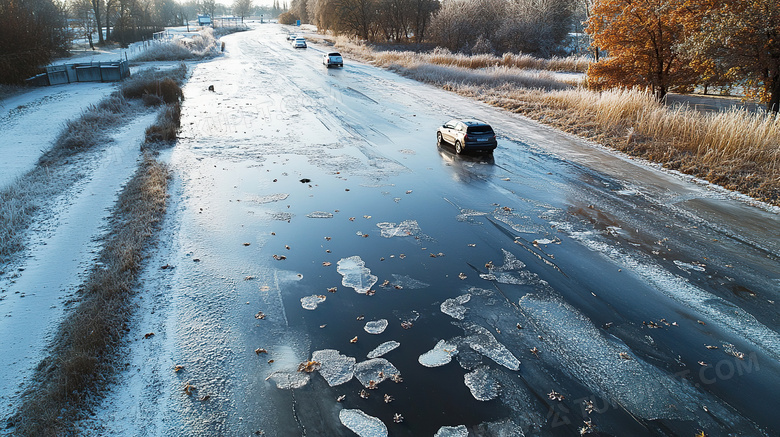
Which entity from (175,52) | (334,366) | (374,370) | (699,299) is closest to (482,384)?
(374,370)

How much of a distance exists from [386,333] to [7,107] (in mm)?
27692

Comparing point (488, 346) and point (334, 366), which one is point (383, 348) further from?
point (488, 346)

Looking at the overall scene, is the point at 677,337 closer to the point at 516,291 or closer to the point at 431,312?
the point at 516,291

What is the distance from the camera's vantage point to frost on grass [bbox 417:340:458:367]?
5.89 m

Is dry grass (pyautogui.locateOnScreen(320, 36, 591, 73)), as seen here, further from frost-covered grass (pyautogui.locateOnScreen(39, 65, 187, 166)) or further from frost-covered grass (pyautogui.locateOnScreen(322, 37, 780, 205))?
frost-covered grass (pyautogui.locateOnScreen(39, 65, 187, 166))

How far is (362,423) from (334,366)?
41.3 inches

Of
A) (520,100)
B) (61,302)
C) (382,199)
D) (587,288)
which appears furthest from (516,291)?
(520,100)

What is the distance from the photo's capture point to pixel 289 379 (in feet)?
18.5

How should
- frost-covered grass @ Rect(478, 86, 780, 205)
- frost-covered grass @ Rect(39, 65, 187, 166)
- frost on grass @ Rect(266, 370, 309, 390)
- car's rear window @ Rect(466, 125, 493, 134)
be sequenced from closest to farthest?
frost on grass @ Rect(266, 370, 309, 390) < frost-covered grass @ Rect(478, 86, 780, 205) < car's rear window @ Rect(466, 125, 493, 134) < frost-covered grass @ Rect(39, 65, 187, 166)

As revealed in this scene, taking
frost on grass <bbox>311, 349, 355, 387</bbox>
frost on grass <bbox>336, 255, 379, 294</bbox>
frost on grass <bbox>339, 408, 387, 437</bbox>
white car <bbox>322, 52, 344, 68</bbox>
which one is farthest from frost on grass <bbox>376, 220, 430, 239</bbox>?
white car <bbox>322, 52, 344, 68</bbox>

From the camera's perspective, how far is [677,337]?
20.7 feet

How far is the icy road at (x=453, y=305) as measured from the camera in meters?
5.13

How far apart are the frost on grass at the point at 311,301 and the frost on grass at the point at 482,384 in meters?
2.85

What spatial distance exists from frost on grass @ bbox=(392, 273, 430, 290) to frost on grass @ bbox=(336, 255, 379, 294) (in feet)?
1.29
